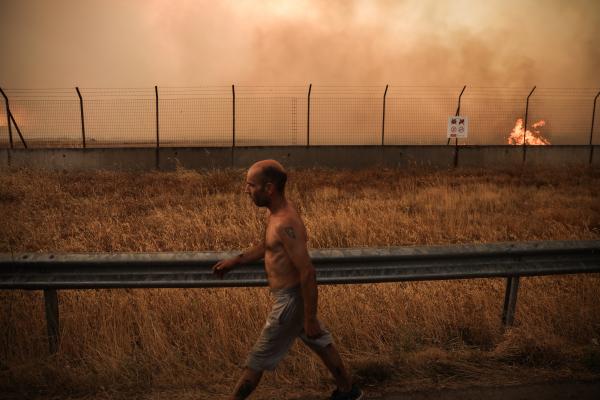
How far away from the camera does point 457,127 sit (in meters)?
19.2

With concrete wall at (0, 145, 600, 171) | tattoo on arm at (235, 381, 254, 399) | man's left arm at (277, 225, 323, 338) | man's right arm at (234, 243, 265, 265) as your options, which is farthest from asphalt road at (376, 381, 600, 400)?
concrete wall at (0, 145, 600, 171)

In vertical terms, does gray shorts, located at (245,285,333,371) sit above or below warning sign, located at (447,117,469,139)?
below

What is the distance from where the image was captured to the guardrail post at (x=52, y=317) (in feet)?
10.8

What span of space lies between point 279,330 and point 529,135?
2201 centimetres

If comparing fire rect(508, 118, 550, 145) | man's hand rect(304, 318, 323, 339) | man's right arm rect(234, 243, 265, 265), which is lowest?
man's hand rect(304, 318, 323, 339)

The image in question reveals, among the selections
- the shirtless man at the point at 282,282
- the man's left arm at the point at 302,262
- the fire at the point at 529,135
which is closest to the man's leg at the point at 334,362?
the shirtless man at the point at 282,282

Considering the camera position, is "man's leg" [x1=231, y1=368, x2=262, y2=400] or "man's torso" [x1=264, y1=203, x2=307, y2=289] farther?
"man's leg" [x1=231, y1=368, x2=262, y2=400]

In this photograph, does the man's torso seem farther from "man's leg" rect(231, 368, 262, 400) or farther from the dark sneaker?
the dark sneaker

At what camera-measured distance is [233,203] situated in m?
9.80

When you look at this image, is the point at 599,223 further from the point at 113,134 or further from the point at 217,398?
the point at 113,134

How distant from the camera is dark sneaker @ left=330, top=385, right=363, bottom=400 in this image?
270cm

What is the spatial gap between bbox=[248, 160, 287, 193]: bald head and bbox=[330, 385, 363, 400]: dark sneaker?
131 centimetres

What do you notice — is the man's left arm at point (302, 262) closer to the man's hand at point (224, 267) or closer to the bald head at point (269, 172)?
the bald head at point (269, 172)

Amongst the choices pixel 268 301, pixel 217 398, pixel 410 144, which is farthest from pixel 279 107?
pixel 217 398
